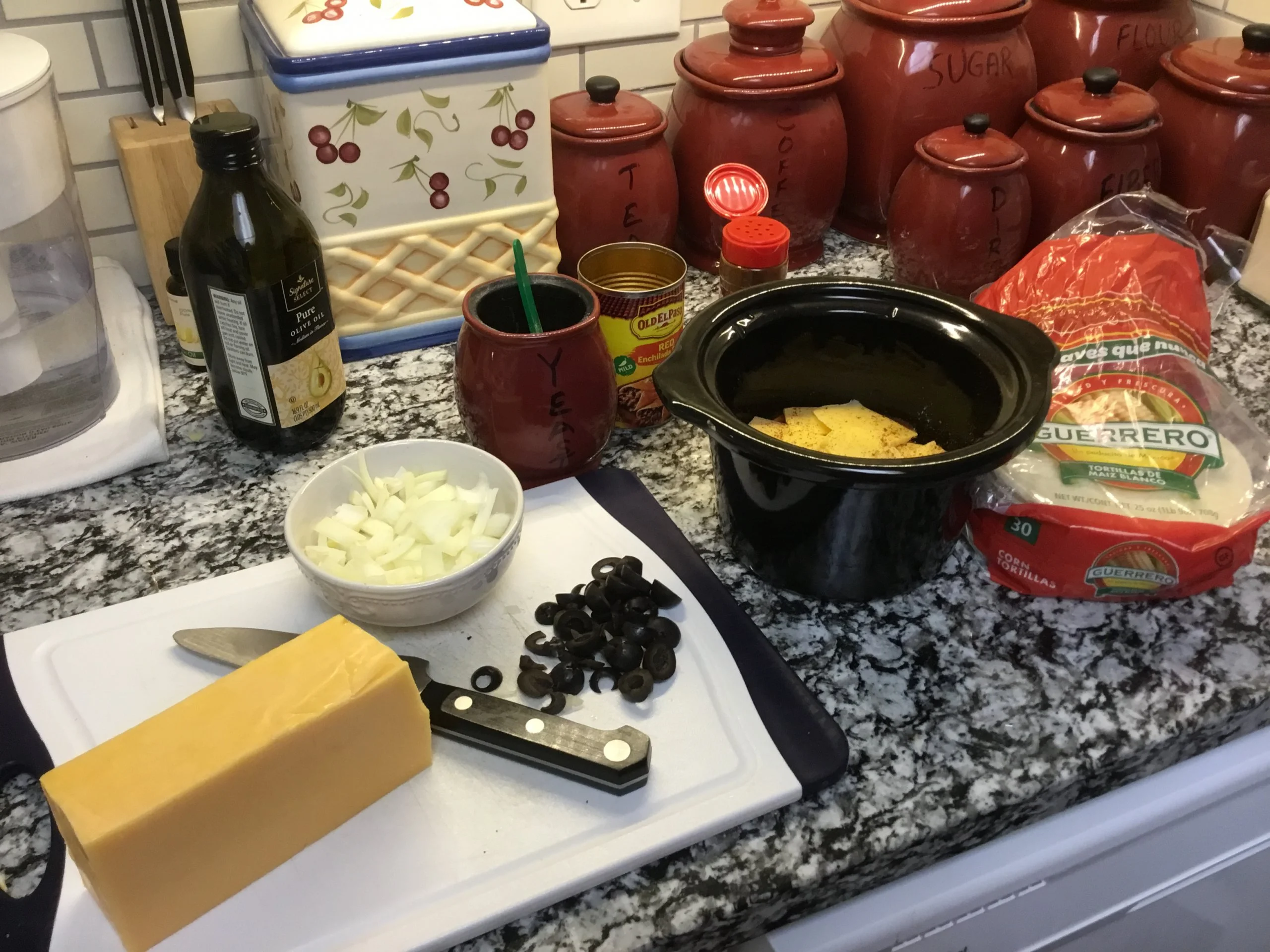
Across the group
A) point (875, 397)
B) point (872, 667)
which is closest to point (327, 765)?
point (872, 667)

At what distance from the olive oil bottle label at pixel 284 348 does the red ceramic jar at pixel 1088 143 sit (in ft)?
2.29

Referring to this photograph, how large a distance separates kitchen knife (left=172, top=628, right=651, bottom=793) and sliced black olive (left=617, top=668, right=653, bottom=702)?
28mm

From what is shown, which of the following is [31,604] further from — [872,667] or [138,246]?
[872,667]

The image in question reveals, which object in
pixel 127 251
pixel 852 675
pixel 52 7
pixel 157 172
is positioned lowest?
pixel 852 675

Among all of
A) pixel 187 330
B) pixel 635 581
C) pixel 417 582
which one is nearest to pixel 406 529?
pixel 417 582

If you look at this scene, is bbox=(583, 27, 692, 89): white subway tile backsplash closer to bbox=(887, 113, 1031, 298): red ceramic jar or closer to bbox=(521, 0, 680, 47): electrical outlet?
bbox=(521, 0, 680, 47): electrical outlet

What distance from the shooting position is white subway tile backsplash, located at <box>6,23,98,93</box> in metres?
0.88

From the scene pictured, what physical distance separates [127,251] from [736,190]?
0.62 metres

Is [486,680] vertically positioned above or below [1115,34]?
below

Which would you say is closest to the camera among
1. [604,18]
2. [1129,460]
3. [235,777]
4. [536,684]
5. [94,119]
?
[235,777]

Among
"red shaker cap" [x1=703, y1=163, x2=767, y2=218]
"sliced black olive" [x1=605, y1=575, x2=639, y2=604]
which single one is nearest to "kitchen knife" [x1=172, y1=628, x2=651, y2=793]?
"sliced black olive" [x1=605, y1=575, x2=639, y2=604]

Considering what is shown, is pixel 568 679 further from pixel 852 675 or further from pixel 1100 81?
pixel 1100 81

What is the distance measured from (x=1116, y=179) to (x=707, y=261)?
411 mm

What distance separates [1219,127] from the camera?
98 cm
